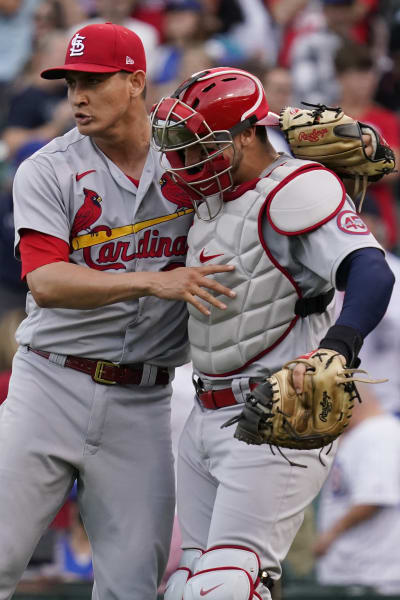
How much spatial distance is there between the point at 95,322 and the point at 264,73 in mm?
4613

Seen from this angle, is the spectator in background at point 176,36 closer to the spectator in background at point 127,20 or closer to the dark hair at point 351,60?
the spectator in background at point 127,20

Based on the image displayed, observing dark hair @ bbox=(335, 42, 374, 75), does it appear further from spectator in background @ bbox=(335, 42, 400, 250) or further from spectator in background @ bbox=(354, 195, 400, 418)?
spectator in background @ bbox=(354, 195, 400, 418)

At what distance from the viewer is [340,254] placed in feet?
12.0

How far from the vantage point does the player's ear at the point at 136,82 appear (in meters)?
4.38

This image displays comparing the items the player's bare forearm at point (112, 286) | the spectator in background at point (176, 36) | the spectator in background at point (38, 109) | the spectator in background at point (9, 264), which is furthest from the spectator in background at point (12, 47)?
the player's bare forearm at point (112, 286)

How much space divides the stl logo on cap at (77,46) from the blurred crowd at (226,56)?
3.20 metres

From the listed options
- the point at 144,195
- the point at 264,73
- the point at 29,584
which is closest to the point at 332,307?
the point at 144,195

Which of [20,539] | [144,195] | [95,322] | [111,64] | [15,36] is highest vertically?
[111,64]

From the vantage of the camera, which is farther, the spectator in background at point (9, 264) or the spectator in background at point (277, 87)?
the spectator in background at point (277, 87)

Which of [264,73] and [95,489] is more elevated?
[95,489]

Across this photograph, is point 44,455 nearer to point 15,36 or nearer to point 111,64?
point 111,64

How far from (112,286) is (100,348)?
1.46ft

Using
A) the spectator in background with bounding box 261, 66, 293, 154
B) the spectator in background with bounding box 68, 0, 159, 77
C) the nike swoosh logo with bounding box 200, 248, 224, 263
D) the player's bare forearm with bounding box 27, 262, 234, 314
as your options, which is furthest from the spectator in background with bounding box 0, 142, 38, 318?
the nike swoosh logo with bounding box 200, 248, 224, 263

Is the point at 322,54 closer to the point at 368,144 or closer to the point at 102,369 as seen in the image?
the point at 368,144
